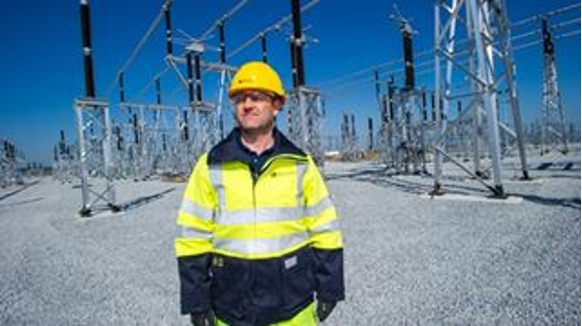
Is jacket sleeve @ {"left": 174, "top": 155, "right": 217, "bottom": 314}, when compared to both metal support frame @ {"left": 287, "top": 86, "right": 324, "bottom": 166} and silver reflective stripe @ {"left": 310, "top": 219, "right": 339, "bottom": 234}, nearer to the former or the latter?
silver reflective stripe @ {"left": 310, "top": 219, "right": 339, "bottom": 234}

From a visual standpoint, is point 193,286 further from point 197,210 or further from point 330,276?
point 330,276

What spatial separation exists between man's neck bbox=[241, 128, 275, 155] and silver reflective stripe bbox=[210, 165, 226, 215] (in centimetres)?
23

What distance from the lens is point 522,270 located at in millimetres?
4156

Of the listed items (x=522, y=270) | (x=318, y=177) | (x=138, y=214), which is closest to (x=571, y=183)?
(x=522, y=270)

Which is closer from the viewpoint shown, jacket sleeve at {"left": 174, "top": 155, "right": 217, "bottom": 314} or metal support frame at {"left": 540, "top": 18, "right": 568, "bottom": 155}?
jacket sleeve at {"left": 174, "top": 155, "right": 217, "bottom": 314}

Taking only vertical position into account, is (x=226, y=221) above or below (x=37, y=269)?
above

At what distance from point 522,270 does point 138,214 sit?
9.83 metres

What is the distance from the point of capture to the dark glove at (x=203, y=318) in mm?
1962

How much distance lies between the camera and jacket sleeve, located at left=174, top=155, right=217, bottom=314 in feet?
6.37

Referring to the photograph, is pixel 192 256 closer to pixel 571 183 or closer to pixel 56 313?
pixel 56 313

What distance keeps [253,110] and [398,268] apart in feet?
10.9

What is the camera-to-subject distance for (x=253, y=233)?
1.95 meters

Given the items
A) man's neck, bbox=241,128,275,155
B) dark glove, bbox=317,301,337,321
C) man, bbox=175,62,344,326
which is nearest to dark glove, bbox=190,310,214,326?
man, bbox=175,62,344,326

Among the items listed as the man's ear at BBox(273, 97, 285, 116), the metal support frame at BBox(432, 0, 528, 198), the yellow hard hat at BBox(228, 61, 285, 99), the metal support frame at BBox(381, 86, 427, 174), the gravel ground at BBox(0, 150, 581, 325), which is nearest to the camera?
the yellow hard hat at BBox(228, 61, 285, 99)
